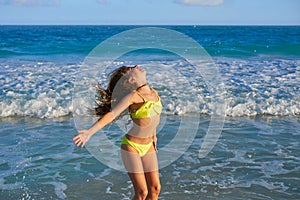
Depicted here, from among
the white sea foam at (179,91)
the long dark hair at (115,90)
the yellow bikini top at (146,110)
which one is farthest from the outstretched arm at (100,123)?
the white sea foam at (179,91)

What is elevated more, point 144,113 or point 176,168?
point 144,113

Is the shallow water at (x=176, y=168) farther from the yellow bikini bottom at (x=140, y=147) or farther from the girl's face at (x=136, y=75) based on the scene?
the girl's face at (x=136, y=75)

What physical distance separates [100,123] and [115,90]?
676mm

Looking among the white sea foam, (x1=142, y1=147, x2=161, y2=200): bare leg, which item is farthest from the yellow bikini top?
the white sea foam

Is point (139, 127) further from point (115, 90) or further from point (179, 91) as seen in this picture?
point (179, 91)

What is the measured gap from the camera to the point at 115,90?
4.08m

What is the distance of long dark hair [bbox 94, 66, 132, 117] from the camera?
3.99m

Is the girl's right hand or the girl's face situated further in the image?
the girl's face

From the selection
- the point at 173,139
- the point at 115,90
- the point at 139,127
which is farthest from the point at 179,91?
the point at 139,127

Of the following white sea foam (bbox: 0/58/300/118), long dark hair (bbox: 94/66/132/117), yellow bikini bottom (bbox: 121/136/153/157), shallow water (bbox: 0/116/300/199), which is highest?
long dark hair (bbox: 94/66/132/117)

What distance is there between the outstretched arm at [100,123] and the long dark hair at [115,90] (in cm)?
27

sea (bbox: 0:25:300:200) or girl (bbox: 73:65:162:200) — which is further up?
girl (bbox: 73:65:162:200)

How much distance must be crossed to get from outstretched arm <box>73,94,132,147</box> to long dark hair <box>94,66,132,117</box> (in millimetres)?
272

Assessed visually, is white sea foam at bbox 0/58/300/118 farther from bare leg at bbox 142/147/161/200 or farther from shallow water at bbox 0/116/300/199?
bare leg at bbox 142/147/161/200
